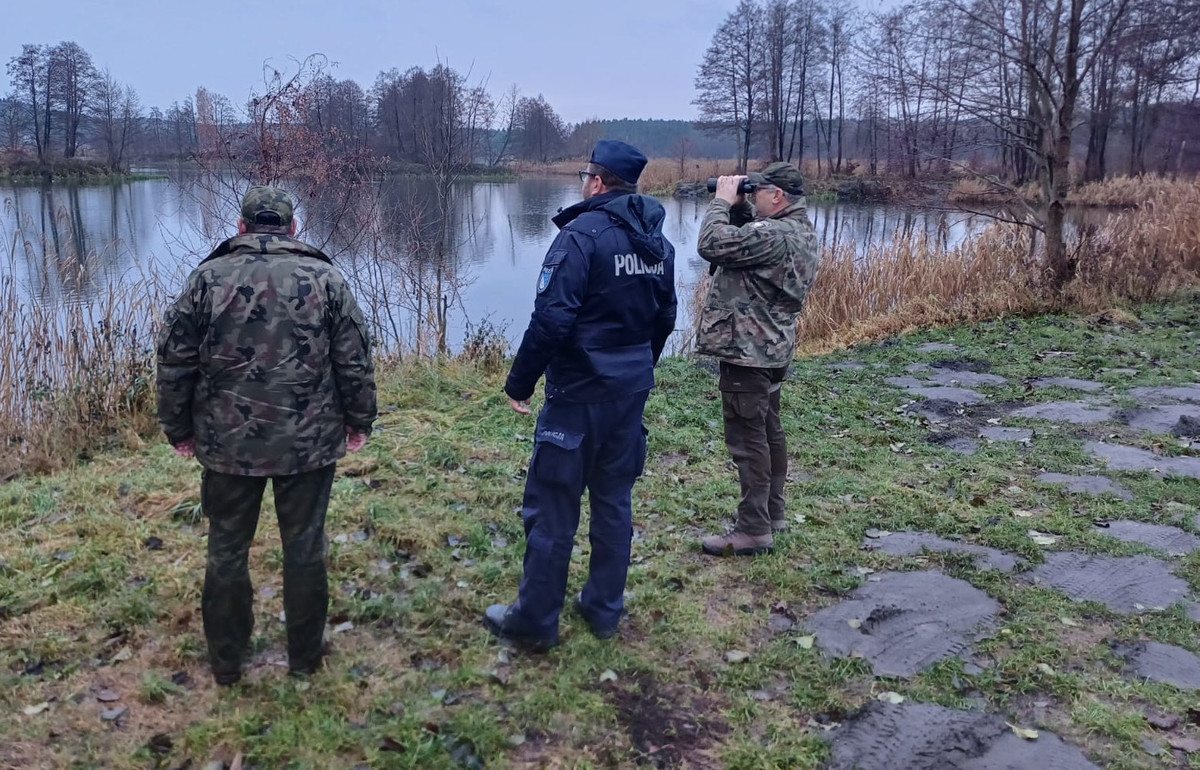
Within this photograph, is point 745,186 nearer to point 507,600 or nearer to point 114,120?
point 507,600

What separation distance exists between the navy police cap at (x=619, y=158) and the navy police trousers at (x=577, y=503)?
0.78 meters

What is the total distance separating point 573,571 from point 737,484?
4.88 feet

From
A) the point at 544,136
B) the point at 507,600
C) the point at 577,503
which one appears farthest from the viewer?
the point at 544,136

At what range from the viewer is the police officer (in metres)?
2.94

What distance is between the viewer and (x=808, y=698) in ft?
9.77

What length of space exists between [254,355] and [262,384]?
9 cm

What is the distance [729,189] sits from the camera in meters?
3.87

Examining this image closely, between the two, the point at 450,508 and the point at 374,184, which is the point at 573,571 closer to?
the point at 450,508

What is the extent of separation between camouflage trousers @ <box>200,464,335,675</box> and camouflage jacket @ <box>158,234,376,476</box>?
0.34 feet

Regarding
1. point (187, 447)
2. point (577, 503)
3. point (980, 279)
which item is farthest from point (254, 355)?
point (980, 279)

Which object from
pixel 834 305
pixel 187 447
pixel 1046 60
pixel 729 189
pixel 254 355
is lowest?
pixel 187 447

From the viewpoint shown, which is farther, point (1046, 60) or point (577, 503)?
point (1046, 60)

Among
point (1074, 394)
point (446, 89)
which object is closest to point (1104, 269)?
point (1074, 394)

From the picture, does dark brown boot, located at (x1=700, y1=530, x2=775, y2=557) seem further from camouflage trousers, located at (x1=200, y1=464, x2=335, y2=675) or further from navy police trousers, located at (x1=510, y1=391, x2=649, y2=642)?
camouflage trousers, located at (x1=200, y1=464, x2=335, y2=675)
